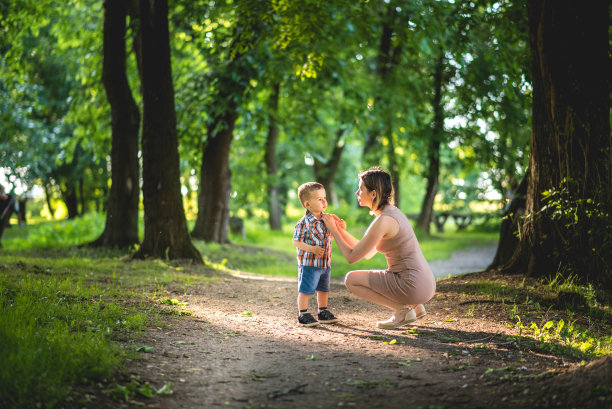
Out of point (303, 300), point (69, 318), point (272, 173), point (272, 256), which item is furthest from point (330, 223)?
point (272, 173)

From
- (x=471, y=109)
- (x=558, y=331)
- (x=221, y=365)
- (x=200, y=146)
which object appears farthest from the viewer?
(x=471, y=109)

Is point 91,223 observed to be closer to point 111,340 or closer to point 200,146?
point 200,146

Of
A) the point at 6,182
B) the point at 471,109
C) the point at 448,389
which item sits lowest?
the point at 448,389

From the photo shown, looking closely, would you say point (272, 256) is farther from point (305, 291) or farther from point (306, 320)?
point (305, 291)

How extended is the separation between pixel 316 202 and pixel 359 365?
181 cm

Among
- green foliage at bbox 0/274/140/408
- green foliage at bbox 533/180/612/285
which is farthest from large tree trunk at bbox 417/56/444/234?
green foliage at bbox 0/274/140/408

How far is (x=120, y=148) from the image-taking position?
12430 mm

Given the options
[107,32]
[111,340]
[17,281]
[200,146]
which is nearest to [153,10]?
[107,32]

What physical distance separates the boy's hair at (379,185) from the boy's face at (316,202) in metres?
0.46

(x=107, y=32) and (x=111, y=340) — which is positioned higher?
(x=107, y=32)

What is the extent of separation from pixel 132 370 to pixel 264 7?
7.09 meters

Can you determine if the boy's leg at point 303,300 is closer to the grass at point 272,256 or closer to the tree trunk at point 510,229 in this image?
the tree trunk at point 510,229

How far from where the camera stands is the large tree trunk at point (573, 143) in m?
6.69

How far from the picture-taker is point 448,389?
3.79m
